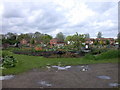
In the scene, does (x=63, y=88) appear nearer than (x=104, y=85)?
Yes

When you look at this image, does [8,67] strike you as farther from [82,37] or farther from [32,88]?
[82,37]

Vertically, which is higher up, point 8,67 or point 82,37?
point 82,37

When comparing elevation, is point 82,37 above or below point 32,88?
above

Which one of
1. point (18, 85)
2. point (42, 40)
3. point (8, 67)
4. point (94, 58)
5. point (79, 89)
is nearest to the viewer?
point (79, 89)

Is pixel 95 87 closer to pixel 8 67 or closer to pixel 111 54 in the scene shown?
pixel 8 67

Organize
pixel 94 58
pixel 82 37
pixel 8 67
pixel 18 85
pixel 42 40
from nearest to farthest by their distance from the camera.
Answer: pixel 18 85
pixel 8 67
pixel 94 58
pixel 82 37
pixel 42 40

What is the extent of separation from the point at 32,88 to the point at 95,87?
2.31 meters

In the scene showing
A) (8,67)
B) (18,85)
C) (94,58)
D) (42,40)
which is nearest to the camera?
(18,85)

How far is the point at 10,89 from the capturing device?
14.8ft

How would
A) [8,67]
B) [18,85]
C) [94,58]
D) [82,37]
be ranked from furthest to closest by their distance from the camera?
1. [82,37]
2. [94,58]
3. [8,67]
4. [18,85]

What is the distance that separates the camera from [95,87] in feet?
15.3

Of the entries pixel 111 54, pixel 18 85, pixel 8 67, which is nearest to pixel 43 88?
pixel 18 85

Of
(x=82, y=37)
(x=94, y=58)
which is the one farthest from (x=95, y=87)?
(x=82, y=37)

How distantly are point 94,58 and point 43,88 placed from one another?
8.12 m
